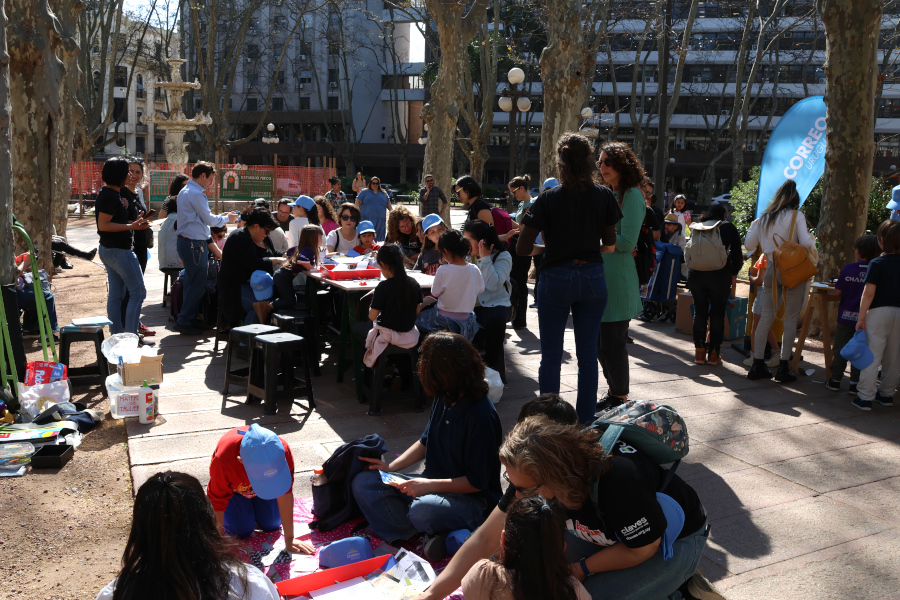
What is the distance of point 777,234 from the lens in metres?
7.12

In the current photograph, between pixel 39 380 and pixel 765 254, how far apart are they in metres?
6.47

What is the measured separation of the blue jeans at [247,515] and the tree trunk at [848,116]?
7.54 meters

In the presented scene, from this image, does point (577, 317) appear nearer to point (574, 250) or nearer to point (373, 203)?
point (574, 250)

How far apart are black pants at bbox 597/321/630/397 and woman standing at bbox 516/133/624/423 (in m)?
0.39

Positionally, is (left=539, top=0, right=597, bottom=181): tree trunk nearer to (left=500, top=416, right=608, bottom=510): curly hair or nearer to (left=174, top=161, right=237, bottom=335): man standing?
(left=174, top=161, right=237, bottom=335): man standing

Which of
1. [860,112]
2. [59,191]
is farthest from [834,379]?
[59,191]

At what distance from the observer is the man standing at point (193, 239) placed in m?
8.27

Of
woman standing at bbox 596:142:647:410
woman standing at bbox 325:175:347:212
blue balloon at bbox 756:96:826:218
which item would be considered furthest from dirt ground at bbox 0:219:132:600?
woman standing at bbox 325:175:347:212

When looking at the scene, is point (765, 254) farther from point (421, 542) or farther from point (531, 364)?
point (421, 542)

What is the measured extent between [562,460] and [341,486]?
6.21 feet

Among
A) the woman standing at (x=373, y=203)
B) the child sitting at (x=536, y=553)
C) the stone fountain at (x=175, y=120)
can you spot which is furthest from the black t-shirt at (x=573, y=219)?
the stone fountain at (x=175, y=120)

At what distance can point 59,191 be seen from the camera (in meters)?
15.1

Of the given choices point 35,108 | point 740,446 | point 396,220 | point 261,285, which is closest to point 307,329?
point 261,285

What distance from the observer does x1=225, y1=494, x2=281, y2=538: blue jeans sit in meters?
3.77
